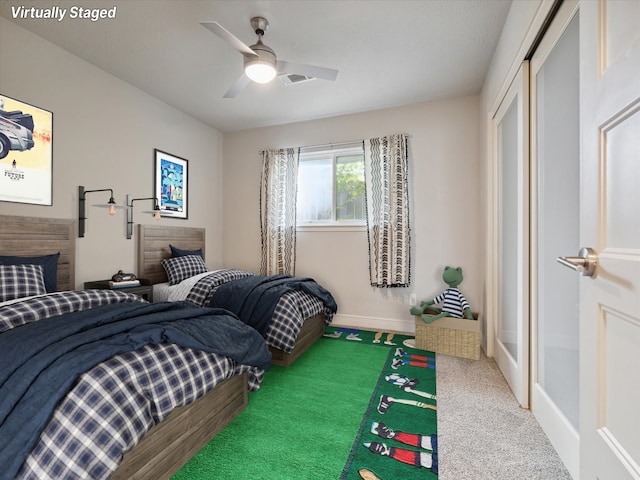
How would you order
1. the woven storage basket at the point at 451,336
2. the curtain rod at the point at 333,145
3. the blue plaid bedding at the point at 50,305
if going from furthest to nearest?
1. the curtain rod at the point at 333,145
2. the woven storage basket at the point at 451,336
3. the blue plaid bedding at the point at 50,305

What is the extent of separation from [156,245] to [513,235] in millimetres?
3425

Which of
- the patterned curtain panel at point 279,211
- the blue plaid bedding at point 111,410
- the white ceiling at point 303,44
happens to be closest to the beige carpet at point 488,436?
the blue plaid bedding at point 111,410

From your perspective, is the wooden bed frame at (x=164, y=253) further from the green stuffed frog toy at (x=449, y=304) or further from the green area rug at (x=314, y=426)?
the green stuffed frog toy at (x=449, y=304)

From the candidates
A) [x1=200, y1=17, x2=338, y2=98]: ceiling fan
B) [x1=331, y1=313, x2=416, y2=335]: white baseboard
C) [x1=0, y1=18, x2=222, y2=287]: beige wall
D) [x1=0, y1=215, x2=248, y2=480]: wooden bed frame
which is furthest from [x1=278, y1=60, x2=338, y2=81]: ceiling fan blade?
[x1=331, y1=313, x2=416, y2=335]: white baseboard

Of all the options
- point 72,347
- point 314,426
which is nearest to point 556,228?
point 314,426

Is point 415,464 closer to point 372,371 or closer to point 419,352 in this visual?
point 372,371

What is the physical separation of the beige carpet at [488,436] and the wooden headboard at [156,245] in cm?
301

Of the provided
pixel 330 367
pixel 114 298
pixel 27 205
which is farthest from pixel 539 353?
pixel 27 205

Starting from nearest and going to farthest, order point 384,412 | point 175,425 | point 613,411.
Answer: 1. point 613,411
2. point 175,425
3. point 384,412

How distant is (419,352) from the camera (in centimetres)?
280

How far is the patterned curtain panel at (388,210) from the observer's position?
3408 millimetres

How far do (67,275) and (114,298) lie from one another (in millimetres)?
970

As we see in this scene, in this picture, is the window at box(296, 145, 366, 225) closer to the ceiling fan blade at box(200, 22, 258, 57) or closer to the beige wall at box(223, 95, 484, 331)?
the beige wall at box(223, 95, 484, 331)

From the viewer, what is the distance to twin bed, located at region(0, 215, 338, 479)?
0.97m
